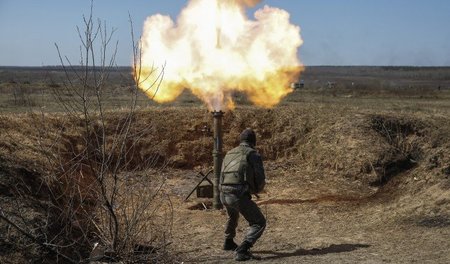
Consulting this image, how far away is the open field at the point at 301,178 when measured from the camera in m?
9.25

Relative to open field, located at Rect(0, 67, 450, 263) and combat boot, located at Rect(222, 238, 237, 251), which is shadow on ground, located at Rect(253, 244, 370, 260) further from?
combat boot, located at Rect(222, 238, 237, 251)

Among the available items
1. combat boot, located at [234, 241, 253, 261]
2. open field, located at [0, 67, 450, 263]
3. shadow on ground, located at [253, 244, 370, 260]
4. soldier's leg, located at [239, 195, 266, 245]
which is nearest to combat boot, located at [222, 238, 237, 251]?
open field, located at [0, 67, 450, 263]

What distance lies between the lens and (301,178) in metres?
15.4

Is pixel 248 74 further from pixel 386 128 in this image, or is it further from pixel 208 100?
pixel 386 128

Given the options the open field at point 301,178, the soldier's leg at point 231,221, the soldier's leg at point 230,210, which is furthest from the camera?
the open field at point 301,178

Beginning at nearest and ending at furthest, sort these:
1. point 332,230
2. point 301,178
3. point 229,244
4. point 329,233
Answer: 1. point 229,244
2. point 329,233
3. point 332,230
4. point 301,178

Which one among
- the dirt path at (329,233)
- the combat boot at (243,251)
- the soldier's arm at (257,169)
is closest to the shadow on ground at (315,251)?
the dirt path at (329,233)

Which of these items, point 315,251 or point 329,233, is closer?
point 315,251

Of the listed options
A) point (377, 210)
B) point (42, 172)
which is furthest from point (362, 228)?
point (42, 172)

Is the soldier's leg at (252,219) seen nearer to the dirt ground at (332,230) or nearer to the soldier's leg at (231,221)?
the soldier's leg at (231,221)

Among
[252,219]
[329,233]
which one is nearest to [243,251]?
[252,219]

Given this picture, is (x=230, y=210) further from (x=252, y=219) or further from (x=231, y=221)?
(x=252, y=219)

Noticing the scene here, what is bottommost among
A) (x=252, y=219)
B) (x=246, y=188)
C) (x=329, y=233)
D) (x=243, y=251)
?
(x=329, y=233)

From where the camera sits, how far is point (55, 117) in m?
17.0
